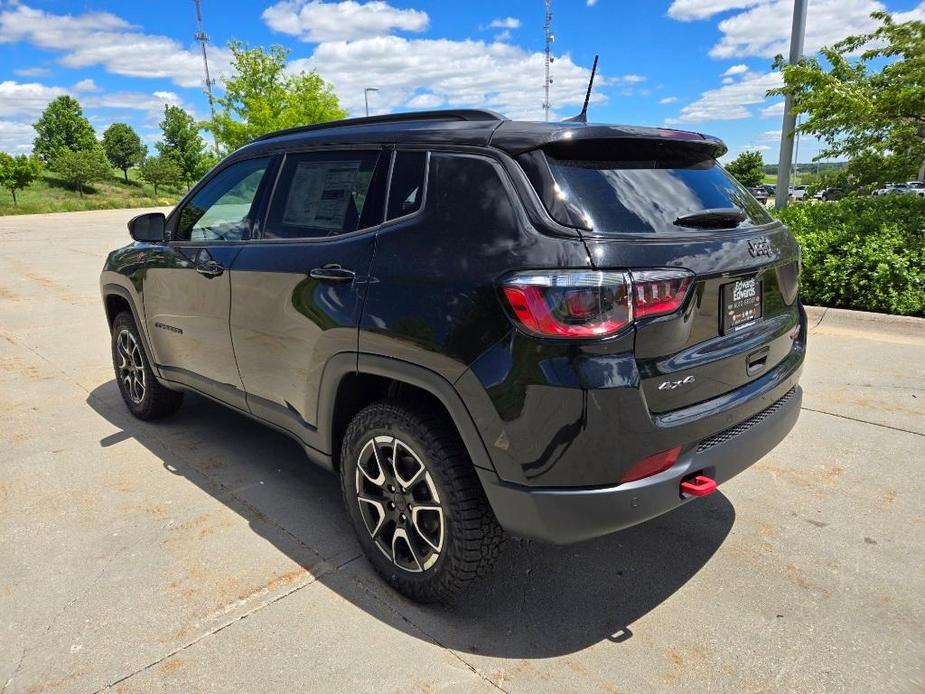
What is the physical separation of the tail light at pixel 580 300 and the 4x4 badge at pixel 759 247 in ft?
2.07

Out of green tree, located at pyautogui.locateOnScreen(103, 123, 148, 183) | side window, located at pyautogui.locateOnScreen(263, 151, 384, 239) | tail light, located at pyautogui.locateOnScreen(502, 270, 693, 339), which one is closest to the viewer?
tail light, located at pyautogui.locateOnScreen(502, 270, 693, 339)

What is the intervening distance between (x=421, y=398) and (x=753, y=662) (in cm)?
147

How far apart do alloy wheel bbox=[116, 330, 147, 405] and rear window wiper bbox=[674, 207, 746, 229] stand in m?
3.55

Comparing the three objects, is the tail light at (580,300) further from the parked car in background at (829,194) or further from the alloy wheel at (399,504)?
the parked car in background at (829,194)

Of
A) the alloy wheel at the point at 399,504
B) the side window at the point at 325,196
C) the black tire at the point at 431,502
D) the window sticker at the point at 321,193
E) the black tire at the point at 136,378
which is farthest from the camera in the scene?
the black tire at the point at 136,378

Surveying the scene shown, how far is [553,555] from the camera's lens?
9.85 feet

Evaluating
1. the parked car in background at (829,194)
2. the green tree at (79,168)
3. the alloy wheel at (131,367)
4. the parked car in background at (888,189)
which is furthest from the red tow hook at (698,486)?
the green tree at (79,168)

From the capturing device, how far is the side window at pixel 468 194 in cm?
226

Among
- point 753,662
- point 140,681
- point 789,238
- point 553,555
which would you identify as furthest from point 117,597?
point 789,238

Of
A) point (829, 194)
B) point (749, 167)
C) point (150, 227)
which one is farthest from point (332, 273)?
point (749, 167)

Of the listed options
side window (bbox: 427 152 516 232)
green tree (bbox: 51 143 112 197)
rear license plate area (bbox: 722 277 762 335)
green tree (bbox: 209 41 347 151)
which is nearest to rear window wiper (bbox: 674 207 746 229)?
rear license plate area (bbox: 722 277 762 335)

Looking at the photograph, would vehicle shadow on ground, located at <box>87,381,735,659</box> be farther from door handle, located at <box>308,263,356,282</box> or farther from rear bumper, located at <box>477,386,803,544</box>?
door handle, located at <box>308,263,356,282</box>

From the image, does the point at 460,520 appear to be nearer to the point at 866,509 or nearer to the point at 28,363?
the point at 866,509

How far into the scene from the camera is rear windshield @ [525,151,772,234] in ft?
7.23
